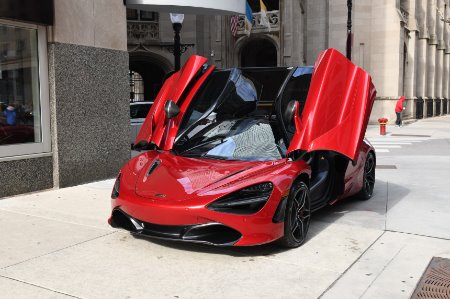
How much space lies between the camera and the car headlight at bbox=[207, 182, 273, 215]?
4.27 metres

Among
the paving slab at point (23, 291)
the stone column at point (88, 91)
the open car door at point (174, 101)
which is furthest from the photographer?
the stone column at point (88, 91)

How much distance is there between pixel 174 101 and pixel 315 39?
23.6 m

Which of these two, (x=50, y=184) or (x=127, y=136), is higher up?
(x=127, y=136)

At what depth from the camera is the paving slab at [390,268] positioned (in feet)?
12.5

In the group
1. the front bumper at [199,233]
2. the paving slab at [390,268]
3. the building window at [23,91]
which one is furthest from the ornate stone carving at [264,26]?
the front bumper at [199,233]

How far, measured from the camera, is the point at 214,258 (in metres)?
4.44

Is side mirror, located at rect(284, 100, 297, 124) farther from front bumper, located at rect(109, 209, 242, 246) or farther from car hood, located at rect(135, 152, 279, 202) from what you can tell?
front bumper, located at rect(109, 209, 242, 246)

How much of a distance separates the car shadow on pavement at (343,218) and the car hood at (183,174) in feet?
1.94

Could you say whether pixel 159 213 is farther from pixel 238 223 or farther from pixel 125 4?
pixel 125 4

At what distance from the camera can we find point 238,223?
4254 millimetres

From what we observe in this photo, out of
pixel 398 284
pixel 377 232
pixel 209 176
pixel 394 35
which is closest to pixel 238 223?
pixel 209 176

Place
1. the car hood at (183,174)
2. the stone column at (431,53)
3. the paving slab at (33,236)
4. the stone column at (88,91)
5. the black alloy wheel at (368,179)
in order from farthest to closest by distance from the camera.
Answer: the stone column at (431,53), the stone column at (88,91), the black alloy wheel at (368,179), the paving slab at (33,236), the car hood at (183,174)

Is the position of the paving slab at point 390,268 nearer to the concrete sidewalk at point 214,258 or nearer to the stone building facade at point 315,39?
the concrete sidewalk at point 214,258

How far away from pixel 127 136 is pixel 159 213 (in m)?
5.04
